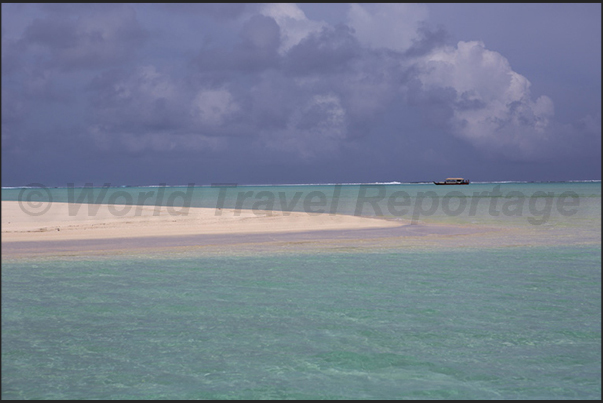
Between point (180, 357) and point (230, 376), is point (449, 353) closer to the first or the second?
point (230, 376)

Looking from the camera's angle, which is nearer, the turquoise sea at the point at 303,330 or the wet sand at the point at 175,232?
the turquoise sea at the point at 303,330

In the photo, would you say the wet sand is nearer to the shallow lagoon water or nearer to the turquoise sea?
the turquoise sea

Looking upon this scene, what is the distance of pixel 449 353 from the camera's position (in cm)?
726

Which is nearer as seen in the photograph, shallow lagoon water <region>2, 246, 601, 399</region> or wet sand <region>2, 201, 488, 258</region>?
shallow lagoon water <region>2, 246, 601, 399</region>

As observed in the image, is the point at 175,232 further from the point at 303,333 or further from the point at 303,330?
the point at 303,333

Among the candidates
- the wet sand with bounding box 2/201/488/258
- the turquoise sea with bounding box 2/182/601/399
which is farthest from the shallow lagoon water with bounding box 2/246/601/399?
the wet sand with bounding box 2/201/488/258

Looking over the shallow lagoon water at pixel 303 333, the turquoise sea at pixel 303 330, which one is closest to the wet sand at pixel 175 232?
the turquoise sea at pixel 303 330

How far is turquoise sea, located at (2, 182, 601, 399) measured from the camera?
6.32 m

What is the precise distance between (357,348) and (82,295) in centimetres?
659

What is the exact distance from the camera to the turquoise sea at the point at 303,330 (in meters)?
6.32

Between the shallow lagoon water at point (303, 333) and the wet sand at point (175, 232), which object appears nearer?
the shallow lagoon water at point (303, 333)

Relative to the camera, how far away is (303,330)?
837 cm

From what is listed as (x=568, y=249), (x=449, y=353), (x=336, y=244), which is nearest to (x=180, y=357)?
(x=449, y=353)

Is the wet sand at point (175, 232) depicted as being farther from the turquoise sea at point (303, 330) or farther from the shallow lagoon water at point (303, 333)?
the shallow lagoon water at point (303, 333)
